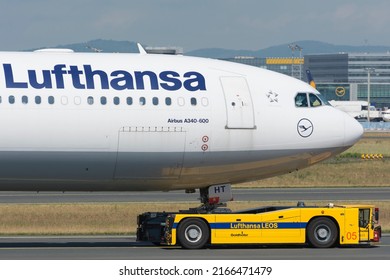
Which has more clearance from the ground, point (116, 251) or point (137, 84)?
point (137, 84)

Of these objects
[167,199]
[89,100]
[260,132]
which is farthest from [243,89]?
[167,199]

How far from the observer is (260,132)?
117 ft

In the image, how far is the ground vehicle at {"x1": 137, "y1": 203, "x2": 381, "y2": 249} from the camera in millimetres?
34344

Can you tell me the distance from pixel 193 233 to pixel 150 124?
3727 millimetres

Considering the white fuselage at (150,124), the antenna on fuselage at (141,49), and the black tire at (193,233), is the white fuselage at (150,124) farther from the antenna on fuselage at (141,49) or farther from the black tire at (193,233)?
the black tire at (193,233)

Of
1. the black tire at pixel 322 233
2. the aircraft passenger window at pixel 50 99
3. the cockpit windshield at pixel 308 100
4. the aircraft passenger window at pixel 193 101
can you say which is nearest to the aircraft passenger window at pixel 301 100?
the cockpit windshield at pixel 308 100

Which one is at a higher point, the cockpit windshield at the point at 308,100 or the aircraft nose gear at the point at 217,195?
the cockpit windshield at the point at 308,100

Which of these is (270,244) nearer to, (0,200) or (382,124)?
(0,200)

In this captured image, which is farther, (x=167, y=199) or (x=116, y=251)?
(x=167, y=199)

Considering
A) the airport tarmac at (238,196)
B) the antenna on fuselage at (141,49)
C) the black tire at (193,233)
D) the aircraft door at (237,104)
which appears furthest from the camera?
the airport tarmac at (238,196)

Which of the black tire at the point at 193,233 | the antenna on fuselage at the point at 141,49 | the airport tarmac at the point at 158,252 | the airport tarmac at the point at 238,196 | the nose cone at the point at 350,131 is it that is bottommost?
the airport tarmac at the point at 158,252

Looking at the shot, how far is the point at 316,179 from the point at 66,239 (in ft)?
109

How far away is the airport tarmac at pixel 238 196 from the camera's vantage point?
56.0 meters

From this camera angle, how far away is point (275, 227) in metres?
34.5
